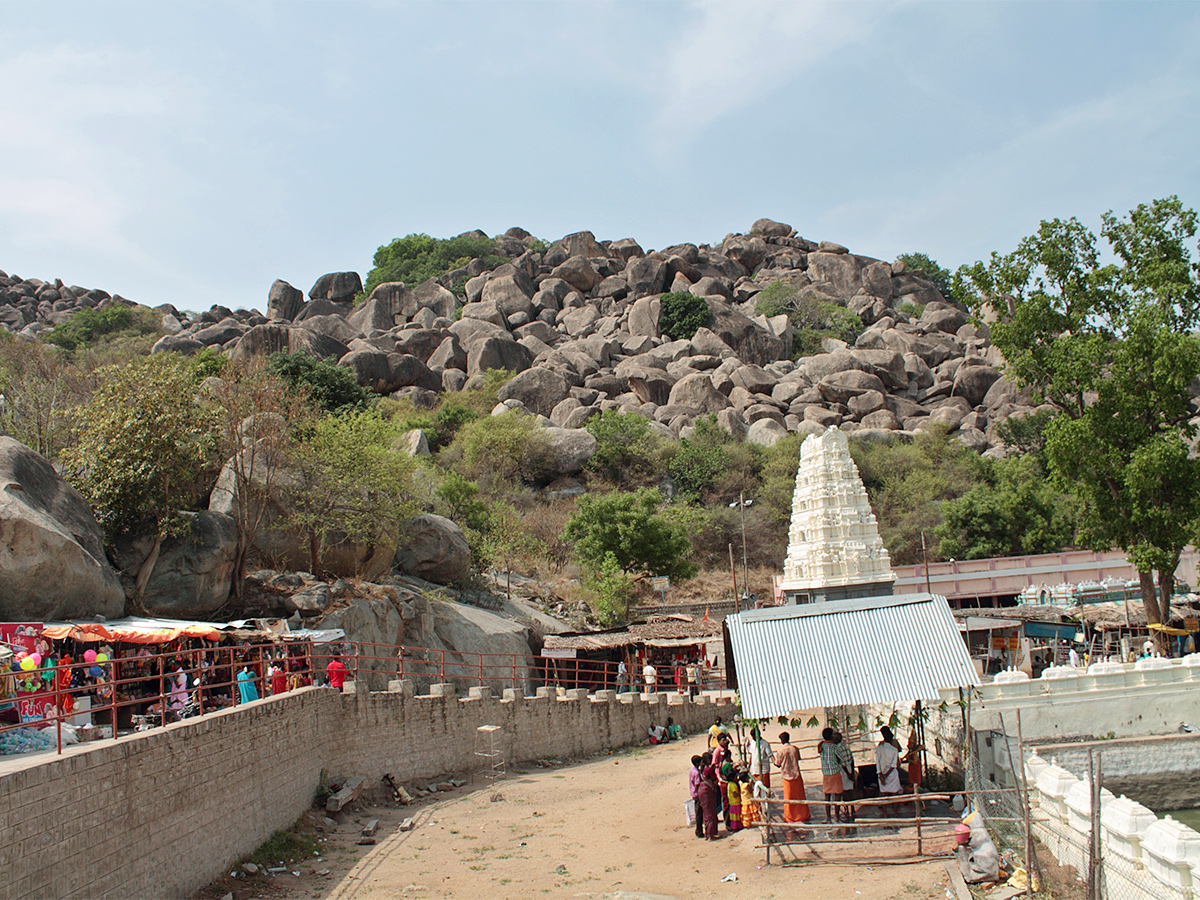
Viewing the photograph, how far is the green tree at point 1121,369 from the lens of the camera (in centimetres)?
2111

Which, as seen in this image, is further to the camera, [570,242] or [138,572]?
[570,242]

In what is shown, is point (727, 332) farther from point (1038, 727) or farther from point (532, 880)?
point (532, 880)

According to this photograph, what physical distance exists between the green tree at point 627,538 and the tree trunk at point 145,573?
19.2 metres

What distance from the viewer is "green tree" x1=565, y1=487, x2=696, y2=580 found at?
3584 cm

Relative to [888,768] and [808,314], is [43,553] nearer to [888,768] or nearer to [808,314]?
[888,768]

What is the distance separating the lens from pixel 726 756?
41.8 ft

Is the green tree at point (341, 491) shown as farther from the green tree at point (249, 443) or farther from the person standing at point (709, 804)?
the person standing at point (709, 804)

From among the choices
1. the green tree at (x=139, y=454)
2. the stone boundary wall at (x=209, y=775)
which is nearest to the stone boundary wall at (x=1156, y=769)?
the stone boundary wall at (x=209, y=775)

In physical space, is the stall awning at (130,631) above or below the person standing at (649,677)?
above

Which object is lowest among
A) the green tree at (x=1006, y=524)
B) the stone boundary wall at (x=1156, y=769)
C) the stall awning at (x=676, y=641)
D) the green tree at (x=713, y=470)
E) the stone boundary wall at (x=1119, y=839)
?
the stone boundary wall at (x=1156, y=769)

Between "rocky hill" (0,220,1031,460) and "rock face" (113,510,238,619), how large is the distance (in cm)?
2890

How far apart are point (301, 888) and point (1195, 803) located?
53.6 feet

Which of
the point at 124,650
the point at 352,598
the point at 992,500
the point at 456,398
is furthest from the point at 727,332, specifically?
the point at 124,650

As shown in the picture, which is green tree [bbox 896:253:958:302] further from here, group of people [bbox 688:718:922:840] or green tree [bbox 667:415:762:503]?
group of people [bbox 688:718:922:840]
